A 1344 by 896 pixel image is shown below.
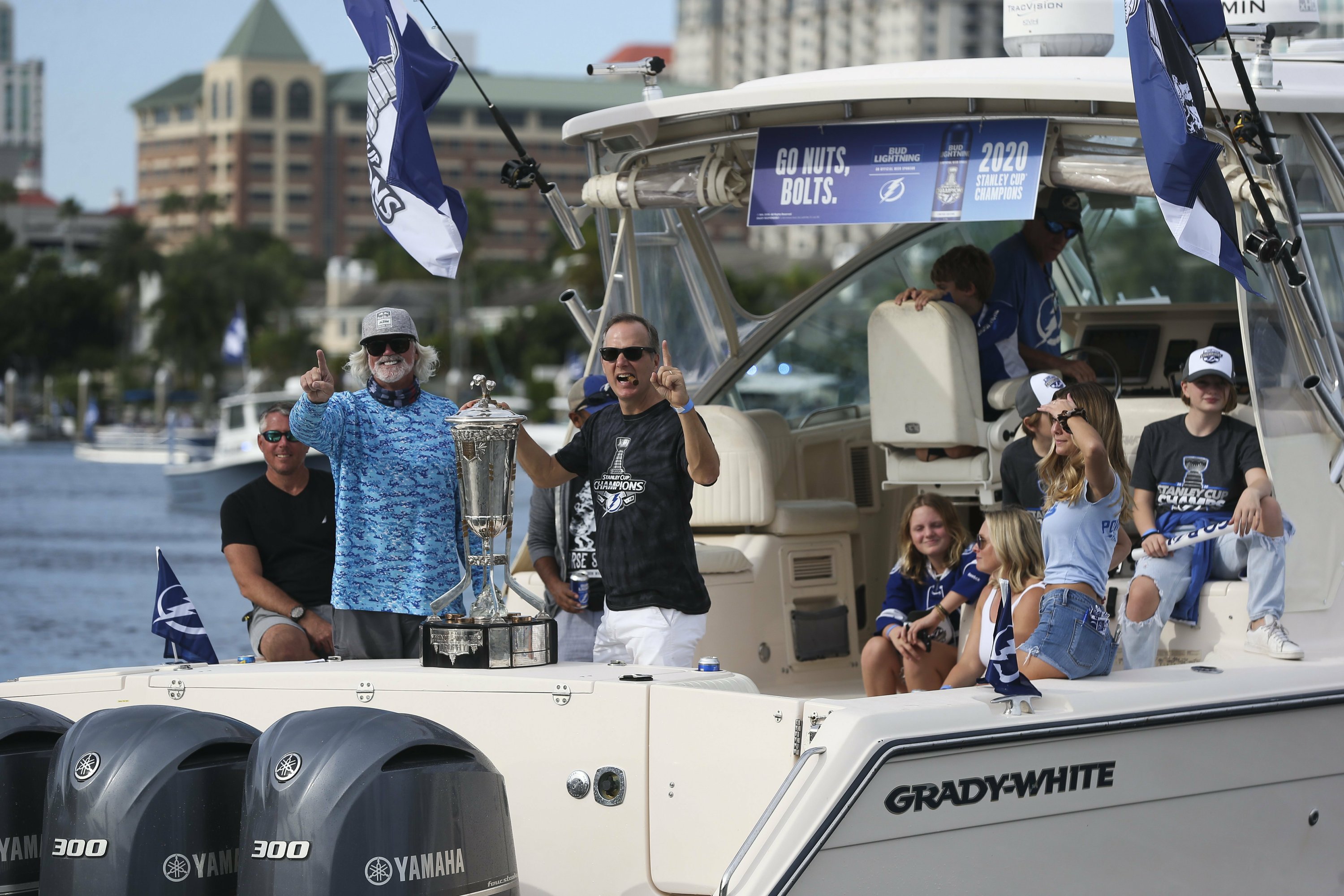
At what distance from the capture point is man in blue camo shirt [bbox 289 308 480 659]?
5172mm

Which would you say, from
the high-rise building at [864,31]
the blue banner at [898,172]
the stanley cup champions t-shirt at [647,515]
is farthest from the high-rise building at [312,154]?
the stanley cup champions t-shirt at [647,515]

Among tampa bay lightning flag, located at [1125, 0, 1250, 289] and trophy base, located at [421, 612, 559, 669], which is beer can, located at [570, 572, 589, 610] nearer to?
trophy base, located at [421, 612, 559, 669]

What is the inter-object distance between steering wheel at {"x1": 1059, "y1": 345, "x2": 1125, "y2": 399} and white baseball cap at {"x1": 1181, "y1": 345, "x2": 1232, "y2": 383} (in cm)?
148

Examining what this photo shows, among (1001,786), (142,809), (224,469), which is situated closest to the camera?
(142,809)

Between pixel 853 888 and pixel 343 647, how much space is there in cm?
197

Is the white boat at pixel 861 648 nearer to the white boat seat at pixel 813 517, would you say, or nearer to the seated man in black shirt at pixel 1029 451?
the white boat seat at pixel 813 517

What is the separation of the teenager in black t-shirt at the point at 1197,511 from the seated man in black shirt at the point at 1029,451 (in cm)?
34

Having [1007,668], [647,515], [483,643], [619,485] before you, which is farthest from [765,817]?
[619,485]

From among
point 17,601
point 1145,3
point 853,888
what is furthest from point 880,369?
point 17,601

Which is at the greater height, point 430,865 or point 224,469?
point 224,469

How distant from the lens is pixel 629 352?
5098mm

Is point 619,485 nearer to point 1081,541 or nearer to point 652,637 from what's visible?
point 652,637

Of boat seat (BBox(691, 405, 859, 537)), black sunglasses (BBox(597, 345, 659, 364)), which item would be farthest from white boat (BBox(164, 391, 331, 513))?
black sunglasses (BBox(597, 345, 659, 364))

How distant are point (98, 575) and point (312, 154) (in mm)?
141994
